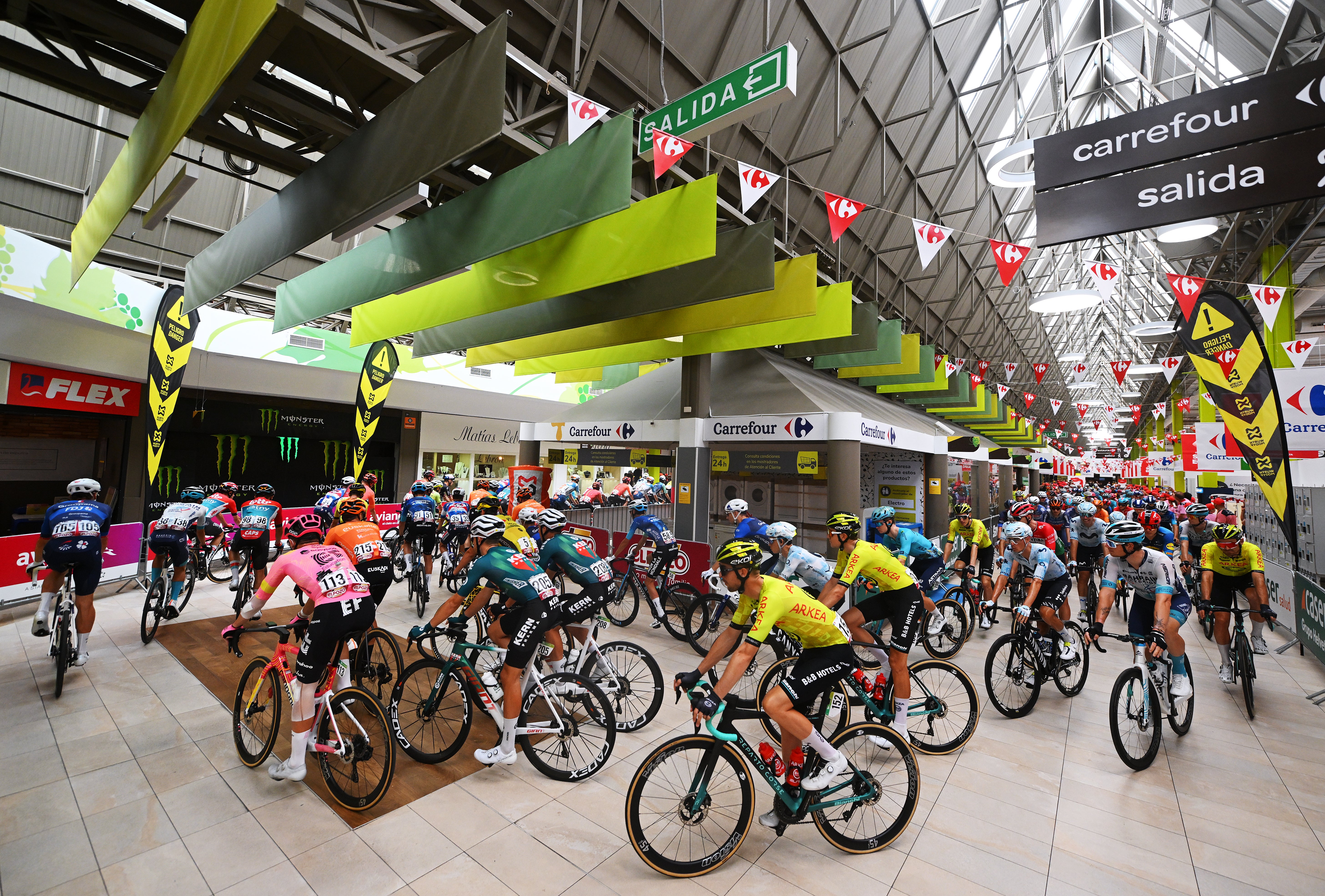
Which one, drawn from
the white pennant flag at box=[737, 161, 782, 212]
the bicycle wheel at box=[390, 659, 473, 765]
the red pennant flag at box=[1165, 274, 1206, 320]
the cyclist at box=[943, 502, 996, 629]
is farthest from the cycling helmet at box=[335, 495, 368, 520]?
the red pennant flag at box=[1165, 274, 1206, 320]

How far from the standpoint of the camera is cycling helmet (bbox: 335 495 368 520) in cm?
601

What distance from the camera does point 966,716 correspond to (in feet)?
16.1

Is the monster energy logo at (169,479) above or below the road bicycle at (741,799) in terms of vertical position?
above

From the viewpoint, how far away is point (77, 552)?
19.2 feet

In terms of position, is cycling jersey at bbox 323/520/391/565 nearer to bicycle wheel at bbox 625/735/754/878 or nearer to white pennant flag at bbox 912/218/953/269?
bicycle wheel at bbox 625/735/754/878

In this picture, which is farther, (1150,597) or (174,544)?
(174,544)

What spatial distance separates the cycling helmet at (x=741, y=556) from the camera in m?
3.57

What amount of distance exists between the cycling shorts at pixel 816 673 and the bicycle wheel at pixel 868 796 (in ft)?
1.01

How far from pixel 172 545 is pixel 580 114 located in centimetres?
759

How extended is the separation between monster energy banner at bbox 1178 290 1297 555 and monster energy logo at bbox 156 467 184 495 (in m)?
22.3

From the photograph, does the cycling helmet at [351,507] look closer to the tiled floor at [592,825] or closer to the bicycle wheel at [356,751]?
the tiled floor at [592,825]

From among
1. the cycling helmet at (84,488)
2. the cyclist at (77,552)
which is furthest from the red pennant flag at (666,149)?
the cycling helmet at (84,488)

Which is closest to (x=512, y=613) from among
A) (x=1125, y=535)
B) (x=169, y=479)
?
(x=1125, y=535)

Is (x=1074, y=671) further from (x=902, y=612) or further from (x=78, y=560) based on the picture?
(x=78, y=560)
